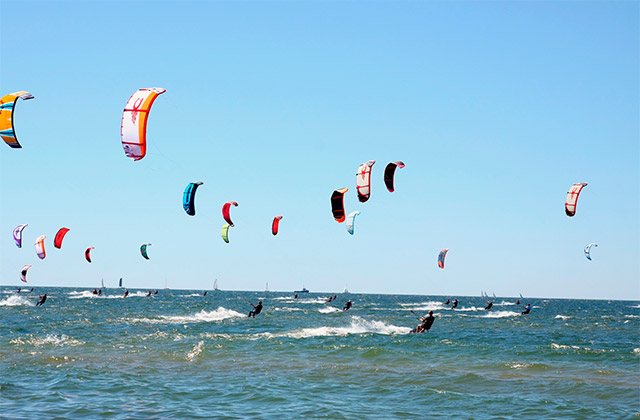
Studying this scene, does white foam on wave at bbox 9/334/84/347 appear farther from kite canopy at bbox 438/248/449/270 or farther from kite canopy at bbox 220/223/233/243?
kite canopy at bbox 438/248/449/270

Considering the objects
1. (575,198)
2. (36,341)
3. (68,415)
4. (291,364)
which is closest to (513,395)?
(291,364)

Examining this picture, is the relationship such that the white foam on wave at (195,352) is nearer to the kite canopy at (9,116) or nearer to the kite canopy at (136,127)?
the kite canopy at (136,127)

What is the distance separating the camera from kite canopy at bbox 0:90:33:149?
1709 centimetres

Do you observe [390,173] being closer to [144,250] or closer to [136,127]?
[136,127]

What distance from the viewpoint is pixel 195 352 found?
2198 cm

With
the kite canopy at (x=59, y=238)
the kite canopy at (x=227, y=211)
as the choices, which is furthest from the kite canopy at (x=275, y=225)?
the kite canopy at (x=59, y=238)

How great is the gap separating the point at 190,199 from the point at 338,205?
6535 mm

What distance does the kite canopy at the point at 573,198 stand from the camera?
3231 cm

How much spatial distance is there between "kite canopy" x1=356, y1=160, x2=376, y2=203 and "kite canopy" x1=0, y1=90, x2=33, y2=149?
Result: 1423 centimetres

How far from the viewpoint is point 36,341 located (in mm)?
25125

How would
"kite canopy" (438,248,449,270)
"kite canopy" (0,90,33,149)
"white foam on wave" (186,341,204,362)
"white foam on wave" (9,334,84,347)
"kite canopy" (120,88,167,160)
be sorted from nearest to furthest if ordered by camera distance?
"kite canopy" (0,90,33,149), "kite canopy" (120,88,167,160), "white foam on wave" (186,341,204,362), "white foam on wave" (9,334,84,347), "kite canopy" (438,248,449,270)

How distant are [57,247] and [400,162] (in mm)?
18291

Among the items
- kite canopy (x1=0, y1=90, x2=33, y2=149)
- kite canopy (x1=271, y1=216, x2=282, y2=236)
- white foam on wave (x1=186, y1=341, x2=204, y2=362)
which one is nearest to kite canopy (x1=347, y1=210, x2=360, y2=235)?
kite canopy (x1=271, y1=216, x2=282, y2=236)

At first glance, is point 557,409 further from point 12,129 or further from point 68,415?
point 12,129
